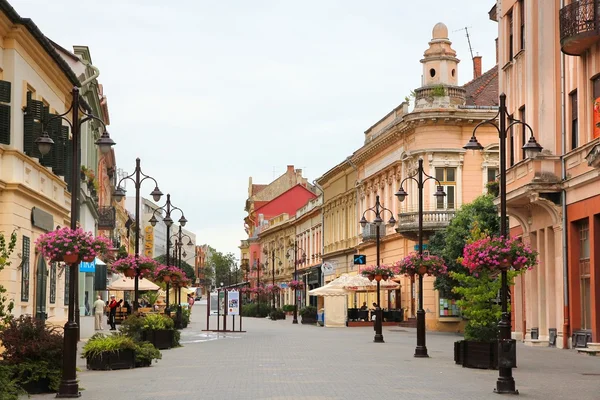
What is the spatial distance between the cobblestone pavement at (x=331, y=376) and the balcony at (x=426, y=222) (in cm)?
2020

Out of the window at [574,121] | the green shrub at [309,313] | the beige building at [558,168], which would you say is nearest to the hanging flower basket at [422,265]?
the beige building at [558,168]

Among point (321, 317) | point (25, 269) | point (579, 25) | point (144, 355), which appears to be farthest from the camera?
point (321, 317)

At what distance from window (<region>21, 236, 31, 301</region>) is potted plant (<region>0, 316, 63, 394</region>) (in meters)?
8.40

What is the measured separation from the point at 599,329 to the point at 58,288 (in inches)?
628

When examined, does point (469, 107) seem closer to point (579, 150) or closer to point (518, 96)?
point (518, 96)

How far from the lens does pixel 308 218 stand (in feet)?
296

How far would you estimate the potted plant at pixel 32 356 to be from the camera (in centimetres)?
1638

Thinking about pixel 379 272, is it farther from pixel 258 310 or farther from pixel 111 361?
pixel 258 310

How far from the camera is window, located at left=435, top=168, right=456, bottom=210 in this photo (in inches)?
1987

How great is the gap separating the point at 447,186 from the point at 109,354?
31342mm

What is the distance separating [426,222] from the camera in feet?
163

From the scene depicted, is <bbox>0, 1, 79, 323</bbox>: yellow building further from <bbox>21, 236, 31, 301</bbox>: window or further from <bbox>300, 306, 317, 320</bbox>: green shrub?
<bbox>300, 306, 317, 320</bbox>: green shrub

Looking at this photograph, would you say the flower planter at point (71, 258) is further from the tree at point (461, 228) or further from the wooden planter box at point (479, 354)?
the tree at point (461, 228)

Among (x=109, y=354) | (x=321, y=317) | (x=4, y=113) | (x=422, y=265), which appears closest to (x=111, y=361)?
(x=109, y=354)
